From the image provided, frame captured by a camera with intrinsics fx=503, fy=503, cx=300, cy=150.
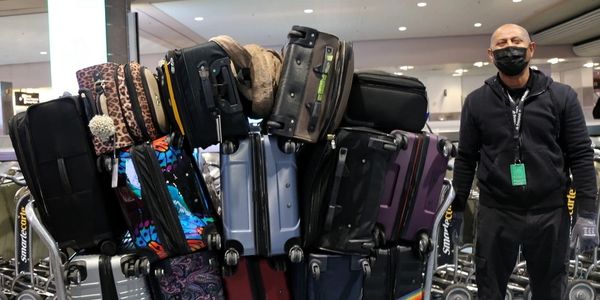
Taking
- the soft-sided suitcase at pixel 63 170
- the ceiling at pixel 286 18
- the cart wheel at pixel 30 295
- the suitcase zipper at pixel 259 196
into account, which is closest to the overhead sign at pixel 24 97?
the ceiling at pixel 286 18

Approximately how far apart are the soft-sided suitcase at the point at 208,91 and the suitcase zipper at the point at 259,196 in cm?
6

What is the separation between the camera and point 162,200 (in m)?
1.59

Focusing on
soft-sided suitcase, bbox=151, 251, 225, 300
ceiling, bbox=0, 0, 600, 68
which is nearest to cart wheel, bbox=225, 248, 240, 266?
soft-sided suitcase, bbox=151, 251, 225, 300

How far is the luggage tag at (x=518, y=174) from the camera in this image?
7.10 feet

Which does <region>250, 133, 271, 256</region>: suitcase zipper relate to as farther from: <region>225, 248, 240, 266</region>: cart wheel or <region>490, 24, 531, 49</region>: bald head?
<region>490, 24, 531, 49</region>: bald head

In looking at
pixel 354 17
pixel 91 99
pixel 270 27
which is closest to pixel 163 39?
pixel 270 27

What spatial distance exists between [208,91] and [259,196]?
1.20 feet

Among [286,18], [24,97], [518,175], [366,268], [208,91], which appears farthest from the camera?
[24,97]

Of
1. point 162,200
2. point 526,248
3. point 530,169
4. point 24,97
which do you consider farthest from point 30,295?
point 24,97

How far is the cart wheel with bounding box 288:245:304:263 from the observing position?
159cm

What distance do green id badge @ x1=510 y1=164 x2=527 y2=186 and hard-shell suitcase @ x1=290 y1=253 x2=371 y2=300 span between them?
89 centimetres

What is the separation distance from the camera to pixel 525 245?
224 centimetres

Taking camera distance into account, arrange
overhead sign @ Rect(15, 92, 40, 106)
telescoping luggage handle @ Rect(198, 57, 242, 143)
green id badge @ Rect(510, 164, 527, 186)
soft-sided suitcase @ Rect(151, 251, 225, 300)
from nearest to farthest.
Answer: telescoping luggage handle @ Rect(198, 57, 242, 143), soft-sided suitcase @ Rect(151, 251, 225, 300), green id badge @ Rect(510, 164, 527, 186), overhead sign @ Rect(15, 92, 40, 106)

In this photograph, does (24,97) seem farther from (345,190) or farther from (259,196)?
(345,190)
